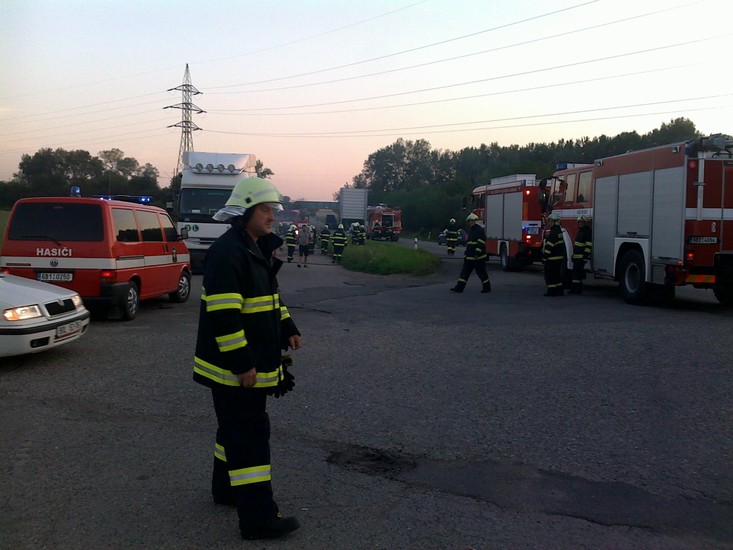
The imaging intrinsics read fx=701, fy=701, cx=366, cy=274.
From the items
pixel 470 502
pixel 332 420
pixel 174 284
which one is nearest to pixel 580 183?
pixel 174 284

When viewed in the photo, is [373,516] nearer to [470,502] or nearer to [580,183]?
[470,502]

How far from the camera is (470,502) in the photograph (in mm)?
4602

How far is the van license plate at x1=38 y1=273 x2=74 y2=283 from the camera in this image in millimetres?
11156

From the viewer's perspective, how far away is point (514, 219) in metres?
24.5

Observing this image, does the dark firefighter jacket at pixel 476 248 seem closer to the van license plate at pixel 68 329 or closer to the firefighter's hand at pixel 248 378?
the van license plate at pixel 68 329

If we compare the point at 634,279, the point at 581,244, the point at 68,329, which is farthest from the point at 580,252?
the point at 68,329

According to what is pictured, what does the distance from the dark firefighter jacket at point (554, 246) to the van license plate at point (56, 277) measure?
34.4ft

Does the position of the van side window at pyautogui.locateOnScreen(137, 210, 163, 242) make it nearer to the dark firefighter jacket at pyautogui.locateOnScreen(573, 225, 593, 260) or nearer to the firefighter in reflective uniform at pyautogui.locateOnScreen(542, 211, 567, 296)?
the firefighter in reflective uniform at pyautogui.locateOnScreen(542, 211, 567, 296)

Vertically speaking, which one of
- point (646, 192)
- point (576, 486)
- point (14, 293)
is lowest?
point (576, 486)

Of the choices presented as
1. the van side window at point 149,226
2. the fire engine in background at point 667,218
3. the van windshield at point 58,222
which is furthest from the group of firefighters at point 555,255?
the van windshield at point 58,222

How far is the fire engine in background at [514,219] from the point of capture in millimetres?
23484

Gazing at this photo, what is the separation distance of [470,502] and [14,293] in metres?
6.24

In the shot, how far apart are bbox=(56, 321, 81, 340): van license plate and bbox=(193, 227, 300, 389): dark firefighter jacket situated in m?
5.02

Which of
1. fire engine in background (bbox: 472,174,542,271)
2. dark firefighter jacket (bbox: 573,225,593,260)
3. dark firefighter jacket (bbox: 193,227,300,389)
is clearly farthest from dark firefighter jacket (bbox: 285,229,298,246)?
dark firefighter jacket (bbox: 193,227,300,389)
